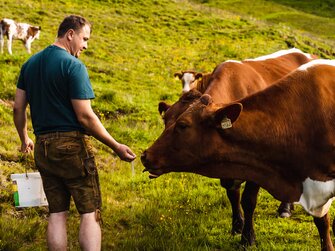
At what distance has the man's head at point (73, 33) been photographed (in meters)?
4.20

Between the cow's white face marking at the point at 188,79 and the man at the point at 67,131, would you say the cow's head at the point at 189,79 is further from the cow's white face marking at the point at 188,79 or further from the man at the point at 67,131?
the man at the point at 67,131

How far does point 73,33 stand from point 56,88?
0.51 metres

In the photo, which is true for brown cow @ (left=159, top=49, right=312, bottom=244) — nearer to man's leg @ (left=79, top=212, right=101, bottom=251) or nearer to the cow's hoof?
the cow's hoof

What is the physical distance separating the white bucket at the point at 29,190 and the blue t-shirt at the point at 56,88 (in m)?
0.69

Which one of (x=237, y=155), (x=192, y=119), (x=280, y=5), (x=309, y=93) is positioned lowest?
(x=280, y=5)

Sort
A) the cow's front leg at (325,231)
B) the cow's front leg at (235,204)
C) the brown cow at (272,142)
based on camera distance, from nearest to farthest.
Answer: the brown cow at (272,142)
the cow's front leg at (325,231)
the cow's front leg at (235,204)

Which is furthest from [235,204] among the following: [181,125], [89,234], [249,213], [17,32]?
[17,32]

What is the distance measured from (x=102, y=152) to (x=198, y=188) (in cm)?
204

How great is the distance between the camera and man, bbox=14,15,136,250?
13.5 feet

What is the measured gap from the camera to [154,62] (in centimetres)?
1833

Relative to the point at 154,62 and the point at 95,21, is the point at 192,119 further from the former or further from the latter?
the point at 95,21

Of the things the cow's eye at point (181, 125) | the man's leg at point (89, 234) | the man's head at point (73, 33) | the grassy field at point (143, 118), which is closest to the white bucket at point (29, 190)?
the grassy field at point (143, 118)

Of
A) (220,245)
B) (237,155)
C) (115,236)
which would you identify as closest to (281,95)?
(237,155)

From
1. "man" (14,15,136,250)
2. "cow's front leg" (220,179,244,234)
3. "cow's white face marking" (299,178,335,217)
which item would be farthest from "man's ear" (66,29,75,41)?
"cow's front leg" (220,179,244,234)
